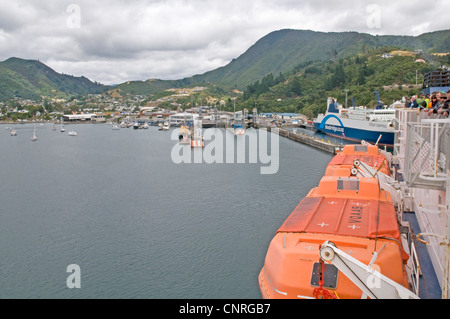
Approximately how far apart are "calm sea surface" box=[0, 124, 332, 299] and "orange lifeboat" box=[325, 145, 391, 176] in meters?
5.48

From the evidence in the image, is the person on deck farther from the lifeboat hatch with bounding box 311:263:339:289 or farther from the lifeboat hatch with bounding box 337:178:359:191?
the lifeboat hatch with bounding box 337:178:359:191

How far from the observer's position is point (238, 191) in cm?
3875

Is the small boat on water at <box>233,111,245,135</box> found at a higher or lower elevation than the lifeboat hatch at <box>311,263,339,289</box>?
higher

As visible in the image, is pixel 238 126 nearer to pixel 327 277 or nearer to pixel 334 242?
pixel 334 242

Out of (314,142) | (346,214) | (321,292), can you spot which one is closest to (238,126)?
(314,142)

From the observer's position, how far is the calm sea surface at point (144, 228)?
63.3ft

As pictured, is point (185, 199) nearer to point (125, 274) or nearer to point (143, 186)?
point (143, 186)

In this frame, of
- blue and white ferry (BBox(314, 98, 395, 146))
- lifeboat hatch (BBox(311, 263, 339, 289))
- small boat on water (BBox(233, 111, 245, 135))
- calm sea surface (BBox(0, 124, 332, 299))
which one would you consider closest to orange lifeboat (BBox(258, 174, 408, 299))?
lifeboat hatch (BBox(311, 263, 339, 289))

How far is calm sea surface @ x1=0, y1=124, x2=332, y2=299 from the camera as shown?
19.3 metres

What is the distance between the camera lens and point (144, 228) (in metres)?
27.4

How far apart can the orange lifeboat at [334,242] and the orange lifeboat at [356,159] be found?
6585mm

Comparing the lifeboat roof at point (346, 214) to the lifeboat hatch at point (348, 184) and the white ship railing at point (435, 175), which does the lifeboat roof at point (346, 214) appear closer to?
the lifeboat hatch at point (348, 184)
